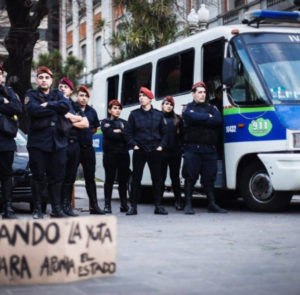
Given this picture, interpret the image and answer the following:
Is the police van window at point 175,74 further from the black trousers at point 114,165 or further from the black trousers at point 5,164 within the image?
the black trousers at point 5,164

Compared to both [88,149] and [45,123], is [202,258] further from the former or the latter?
[88,149]

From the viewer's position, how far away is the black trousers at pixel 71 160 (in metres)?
9.98

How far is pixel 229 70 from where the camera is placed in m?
10.9

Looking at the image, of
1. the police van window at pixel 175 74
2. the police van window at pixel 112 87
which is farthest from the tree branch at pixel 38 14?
the police van window at pixel 175 74

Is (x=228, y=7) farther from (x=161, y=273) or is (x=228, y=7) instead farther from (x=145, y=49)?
(x=161, y=273)

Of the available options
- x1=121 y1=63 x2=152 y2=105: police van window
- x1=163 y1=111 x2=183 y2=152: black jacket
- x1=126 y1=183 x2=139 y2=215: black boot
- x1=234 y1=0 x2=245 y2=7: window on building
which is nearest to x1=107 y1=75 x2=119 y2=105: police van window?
x1=121 y1=63 x2=152 y2=105: police van window

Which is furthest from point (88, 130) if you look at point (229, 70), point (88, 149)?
point (229, 70)

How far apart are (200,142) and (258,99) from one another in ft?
3.48

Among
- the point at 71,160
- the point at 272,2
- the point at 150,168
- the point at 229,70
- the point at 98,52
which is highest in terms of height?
the point at 98,52

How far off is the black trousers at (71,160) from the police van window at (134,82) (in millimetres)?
4037

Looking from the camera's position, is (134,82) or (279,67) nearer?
(279,67)

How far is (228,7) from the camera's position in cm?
3183

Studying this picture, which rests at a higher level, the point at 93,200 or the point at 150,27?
the point at 150,27

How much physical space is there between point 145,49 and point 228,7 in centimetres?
514
